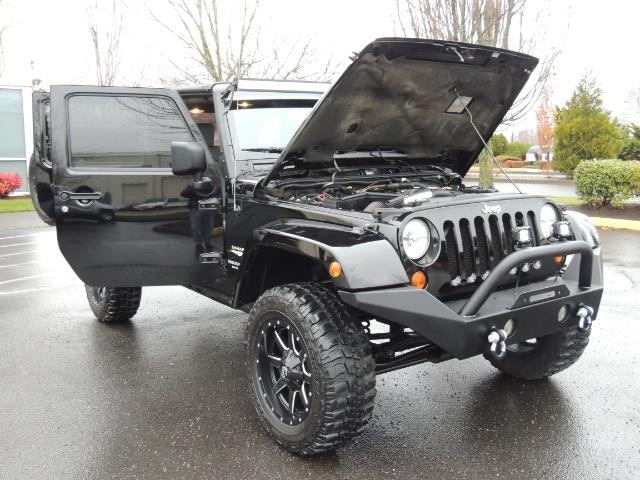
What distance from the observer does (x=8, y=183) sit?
17203 millimetres

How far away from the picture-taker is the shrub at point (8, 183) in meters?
17.1

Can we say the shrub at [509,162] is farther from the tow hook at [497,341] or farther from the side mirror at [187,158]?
the tow hook at [497,341]

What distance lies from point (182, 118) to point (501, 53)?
2.15 metres

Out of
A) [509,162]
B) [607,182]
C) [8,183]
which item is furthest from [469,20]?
[509,162]

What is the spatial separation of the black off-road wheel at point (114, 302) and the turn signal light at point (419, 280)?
3.22 m

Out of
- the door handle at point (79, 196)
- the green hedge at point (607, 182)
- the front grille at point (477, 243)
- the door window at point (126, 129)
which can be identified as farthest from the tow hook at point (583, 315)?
the green hedge at point (607, 182)

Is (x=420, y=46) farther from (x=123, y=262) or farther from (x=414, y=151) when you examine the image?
(x=123, y=262)

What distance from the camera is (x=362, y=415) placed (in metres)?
3.01

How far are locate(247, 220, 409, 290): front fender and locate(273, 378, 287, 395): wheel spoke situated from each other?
74cm

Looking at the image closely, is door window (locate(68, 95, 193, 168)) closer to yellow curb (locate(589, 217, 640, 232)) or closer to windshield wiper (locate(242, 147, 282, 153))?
windshield wiper (locate(242, 147, 282, 153))

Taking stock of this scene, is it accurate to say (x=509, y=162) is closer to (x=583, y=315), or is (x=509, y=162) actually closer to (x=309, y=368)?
(x=583, y=315)

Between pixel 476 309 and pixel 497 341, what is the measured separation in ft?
0.66

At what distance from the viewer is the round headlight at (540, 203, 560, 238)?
358 centimetres

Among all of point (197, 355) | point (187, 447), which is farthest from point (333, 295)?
point (197, 355)
